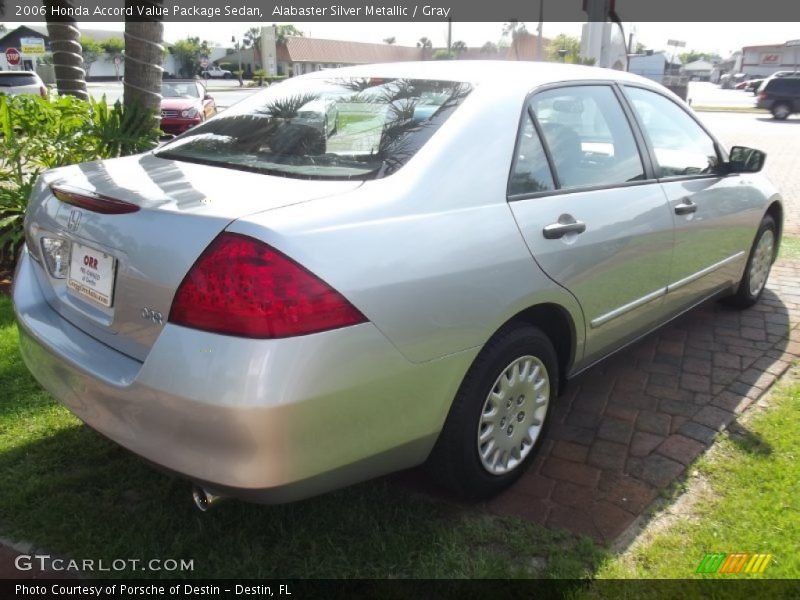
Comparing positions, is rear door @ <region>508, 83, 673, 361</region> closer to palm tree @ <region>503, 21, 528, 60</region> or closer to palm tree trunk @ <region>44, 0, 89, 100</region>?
palm tree trunk @ <region>44, 0, 89, 100</region>

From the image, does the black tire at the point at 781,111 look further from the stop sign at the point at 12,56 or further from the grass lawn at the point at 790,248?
the stop sign at the point at 12,56

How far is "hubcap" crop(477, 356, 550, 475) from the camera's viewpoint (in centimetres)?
252

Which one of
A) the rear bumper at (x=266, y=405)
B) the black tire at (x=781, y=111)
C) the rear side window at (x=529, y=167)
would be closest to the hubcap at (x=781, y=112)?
the black tire at (x=781, y=111)

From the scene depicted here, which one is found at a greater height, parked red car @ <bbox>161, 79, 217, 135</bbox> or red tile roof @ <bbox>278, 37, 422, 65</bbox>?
red tile roof @ <bbox>278, 37, 422, 65</bbox>

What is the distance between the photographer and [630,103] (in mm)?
3400

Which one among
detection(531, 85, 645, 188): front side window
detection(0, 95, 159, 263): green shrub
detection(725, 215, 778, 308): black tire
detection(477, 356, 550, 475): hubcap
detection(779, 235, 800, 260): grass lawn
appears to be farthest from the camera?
detection(779, 235, 800, 260): grass lawn

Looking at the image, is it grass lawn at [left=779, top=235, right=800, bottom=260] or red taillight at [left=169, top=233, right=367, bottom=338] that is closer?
red taillight at [left=169, top=233, right=367, bottom=338]

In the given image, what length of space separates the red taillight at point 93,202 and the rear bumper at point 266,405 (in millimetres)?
437

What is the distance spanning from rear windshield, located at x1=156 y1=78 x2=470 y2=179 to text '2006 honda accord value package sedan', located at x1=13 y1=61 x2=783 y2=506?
0.04 feet

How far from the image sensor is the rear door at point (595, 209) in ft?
8.56

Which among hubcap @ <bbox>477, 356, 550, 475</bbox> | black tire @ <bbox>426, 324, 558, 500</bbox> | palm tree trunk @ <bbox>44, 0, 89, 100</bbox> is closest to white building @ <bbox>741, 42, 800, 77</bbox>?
palm tree trunk @ <bbox>44, 0, 89, 100</bbox>

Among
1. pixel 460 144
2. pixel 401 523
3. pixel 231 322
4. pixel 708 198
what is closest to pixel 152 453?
pixel 231 322

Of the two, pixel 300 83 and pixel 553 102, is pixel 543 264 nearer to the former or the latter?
pixel 553 102

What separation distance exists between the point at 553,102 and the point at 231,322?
1.77 m
